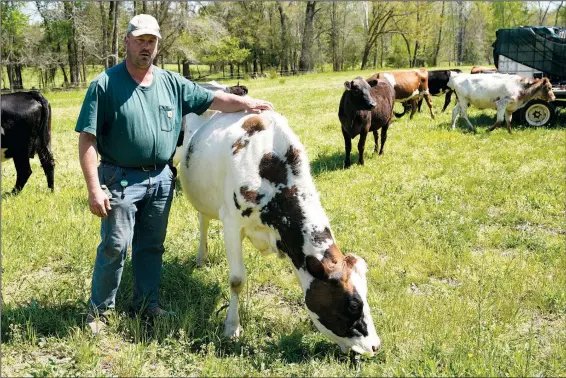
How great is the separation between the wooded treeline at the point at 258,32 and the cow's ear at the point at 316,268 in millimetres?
30295

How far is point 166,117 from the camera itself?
3949 mm

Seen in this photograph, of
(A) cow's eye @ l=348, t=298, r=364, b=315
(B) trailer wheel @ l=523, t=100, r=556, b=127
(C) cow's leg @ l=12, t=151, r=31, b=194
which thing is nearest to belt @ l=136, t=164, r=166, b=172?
(A) cow's eye @ l=348, t=298, r=364, b=315

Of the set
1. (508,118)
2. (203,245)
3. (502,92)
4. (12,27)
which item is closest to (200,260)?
(203,245)

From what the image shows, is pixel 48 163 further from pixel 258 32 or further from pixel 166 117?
pixel 258 32

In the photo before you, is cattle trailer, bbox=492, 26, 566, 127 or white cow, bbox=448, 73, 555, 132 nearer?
white cow, bbox=448, 73, 555, 132

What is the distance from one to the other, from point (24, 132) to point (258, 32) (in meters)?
51.3

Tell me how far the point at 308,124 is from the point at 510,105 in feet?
18.7

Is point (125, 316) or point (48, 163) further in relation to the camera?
point (48, 163)

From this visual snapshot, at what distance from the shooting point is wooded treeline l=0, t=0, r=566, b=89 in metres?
38.6

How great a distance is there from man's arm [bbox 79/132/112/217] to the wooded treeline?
29539 mm

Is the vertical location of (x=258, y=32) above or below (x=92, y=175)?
above

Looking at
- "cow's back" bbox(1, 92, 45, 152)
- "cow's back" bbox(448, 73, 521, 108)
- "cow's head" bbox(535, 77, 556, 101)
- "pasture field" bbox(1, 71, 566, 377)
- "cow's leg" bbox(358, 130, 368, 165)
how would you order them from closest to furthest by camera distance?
1. "pasture field" bbox(1, 71, 566, 377)
2. "cow's back" bbox(1, 92, 45, 152)
3. "cow's leg" bbox(358, 130, 368, 165)
4. "cow's head" bbox(535, 77, 556, 101)
5. "cow's back" bbox(448, 73, 521, 108)

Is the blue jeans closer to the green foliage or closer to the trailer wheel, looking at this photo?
the trailer wheel

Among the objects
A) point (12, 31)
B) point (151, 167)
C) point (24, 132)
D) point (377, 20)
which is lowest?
point (24, 132)
